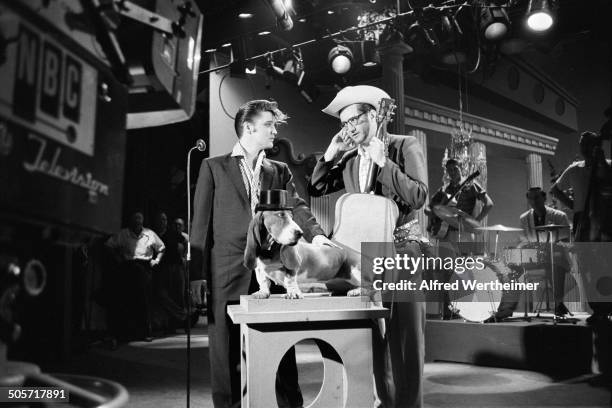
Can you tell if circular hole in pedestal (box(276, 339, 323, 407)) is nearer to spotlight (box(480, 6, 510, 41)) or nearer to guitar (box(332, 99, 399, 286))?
guitar (box(332, 99, 399, 286))

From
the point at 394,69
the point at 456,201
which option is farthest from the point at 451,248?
the point at 394,69

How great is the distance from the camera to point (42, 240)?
0.80 metres

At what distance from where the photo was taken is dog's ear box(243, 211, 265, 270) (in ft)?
5.77

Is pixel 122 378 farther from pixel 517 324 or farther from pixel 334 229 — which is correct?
pixel 517 324

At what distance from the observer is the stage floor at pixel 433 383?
11.1 ft

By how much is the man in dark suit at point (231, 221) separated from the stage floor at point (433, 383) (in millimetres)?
904

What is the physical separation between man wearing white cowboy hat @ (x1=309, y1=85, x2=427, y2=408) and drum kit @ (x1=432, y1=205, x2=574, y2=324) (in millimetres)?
1928

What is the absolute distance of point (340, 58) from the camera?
21.4 ft

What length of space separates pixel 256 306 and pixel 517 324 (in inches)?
138

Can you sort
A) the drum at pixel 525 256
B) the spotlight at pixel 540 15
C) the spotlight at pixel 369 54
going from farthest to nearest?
the spotlight at pixel 369 54
the drum at pixel 525 256
the spotlight at pixel 540 15

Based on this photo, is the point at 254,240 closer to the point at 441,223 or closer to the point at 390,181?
the point at 390,181

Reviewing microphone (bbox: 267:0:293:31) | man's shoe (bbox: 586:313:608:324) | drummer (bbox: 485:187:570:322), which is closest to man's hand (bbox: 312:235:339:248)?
microphone (bbox: 267:0:293:31)

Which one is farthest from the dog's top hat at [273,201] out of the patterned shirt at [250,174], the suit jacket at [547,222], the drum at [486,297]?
the suit jacket at [547,222]

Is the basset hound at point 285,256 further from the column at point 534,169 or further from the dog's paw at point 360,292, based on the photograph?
the column at point 534,169
